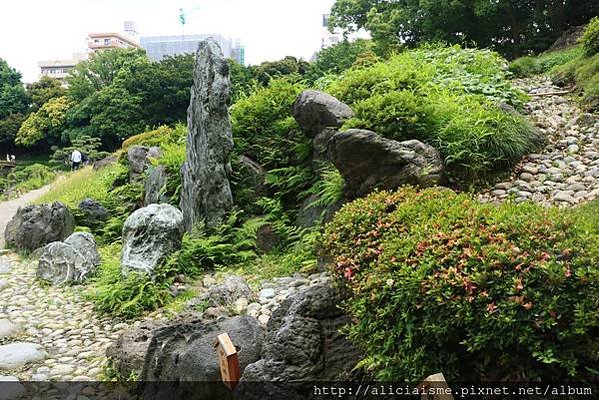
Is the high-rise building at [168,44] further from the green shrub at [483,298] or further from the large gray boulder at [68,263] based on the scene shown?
the green shrub at [483,298]

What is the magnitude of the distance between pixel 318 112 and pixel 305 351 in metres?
3.88

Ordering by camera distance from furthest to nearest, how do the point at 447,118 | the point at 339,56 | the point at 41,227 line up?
1. the point at 339,56
2. the point at 41,227
3. the point at 447,118

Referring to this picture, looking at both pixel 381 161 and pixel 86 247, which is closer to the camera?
pixel 381 161

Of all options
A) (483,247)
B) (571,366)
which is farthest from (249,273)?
(571,366)

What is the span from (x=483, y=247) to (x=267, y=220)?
431 cm

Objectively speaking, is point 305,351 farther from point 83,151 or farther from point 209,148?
point 83,151

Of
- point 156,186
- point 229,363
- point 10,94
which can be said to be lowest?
point 229,363

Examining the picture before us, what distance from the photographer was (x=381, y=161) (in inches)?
181

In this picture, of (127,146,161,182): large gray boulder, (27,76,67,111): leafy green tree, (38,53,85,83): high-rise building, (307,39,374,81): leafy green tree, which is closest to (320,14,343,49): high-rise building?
(307,39,374,81): leafy green tree

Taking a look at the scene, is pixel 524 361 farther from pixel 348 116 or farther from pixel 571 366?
pixel 348 116

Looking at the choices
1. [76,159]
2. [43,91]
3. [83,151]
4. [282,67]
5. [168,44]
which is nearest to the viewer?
[76,159]

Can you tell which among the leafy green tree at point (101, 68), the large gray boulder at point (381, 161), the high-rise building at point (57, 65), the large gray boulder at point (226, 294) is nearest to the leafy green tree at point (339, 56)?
the large gray boulder at point (381, 161)

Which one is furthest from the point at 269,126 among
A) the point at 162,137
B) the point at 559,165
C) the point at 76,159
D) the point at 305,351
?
the point at 76,159

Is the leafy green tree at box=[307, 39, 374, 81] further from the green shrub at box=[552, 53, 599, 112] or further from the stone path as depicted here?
the stone path
